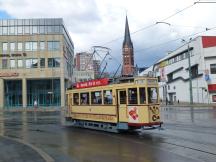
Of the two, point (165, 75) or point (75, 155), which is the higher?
point (165, 75)

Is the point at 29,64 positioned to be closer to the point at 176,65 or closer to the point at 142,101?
the point at 176,65

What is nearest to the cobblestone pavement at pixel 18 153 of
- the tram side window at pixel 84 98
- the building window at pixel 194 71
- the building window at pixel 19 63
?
the tram side window at pixel 84 98

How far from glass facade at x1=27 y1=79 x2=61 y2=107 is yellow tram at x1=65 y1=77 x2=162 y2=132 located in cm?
6003

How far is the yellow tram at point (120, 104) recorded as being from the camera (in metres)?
19.2

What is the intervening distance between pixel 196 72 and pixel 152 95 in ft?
194

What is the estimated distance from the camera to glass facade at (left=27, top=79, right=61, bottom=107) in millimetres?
84188

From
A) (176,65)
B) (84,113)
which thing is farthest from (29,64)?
(84,113)

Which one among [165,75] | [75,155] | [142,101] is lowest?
[75,155]

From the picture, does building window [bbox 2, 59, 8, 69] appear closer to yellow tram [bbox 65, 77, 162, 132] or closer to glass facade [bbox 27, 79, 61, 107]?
glass facade [bbox 27, 79, 61, 107]

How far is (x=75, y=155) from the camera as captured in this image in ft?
42.8

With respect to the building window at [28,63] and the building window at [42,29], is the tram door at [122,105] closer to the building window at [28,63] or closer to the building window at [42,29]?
the building window at [28,63]

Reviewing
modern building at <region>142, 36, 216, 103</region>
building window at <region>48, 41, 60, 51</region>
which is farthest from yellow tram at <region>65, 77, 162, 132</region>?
building window at <region>48, 41, 60, 51</region>

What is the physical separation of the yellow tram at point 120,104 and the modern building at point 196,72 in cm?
4262

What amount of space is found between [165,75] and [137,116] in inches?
3057
